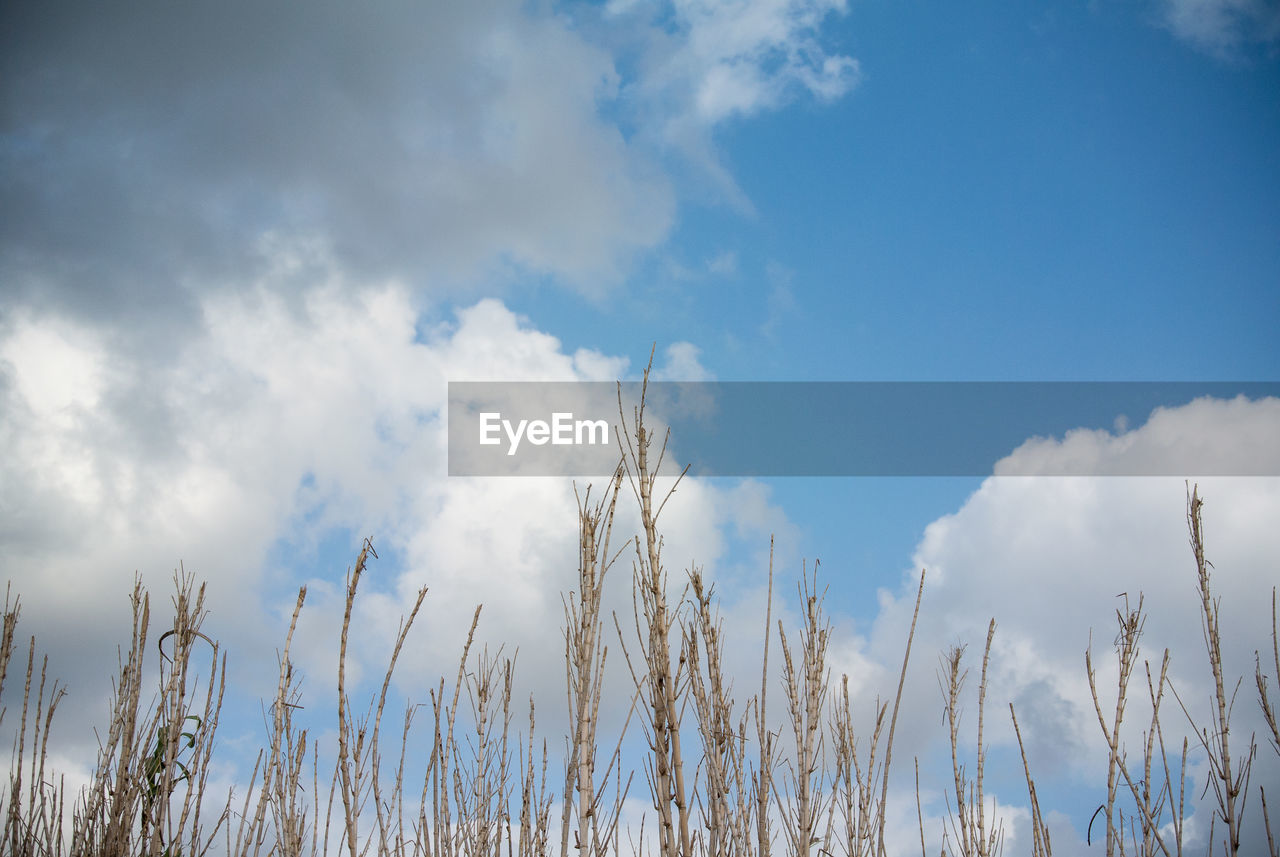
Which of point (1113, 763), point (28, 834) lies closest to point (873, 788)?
point (1113, 763)

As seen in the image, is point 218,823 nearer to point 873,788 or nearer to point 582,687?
point 582,687

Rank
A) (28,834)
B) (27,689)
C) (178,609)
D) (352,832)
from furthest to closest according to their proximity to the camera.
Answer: (27,689), (28,834), (178,609), (352,832)

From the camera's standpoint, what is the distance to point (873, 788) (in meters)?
4.60

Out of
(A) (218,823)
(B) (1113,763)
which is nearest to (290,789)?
(A) (218,823)

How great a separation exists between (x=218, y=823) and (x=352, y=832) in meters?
1.52

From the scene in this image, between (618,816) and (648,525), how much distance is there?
120cm

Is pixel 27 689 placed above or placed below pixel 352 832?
above

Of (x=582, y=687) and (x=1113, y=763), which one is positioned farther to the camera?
(x=1113, y=763)

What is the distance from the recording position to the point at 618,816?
3225 millimetres

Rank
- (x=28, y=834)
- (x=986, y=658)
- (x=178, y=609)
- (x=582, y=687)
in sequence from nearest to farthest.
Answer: (x=582, y=687)
(x=178, y=609)
(x=28, y=834)
(x=986, y=658)

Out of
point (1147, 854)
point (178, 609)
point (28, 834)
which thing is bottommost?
point (1147, 854)

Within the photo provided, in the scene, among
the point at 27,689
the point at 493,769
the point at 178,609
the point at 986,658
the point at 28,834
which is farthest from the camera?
the point at 986,658

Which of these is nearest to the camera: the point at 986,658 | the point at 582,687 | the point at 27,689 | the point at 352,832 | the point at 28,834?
the point at 582,687

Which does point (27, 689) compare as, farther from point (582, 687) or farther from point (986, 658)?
point (986, 658)
